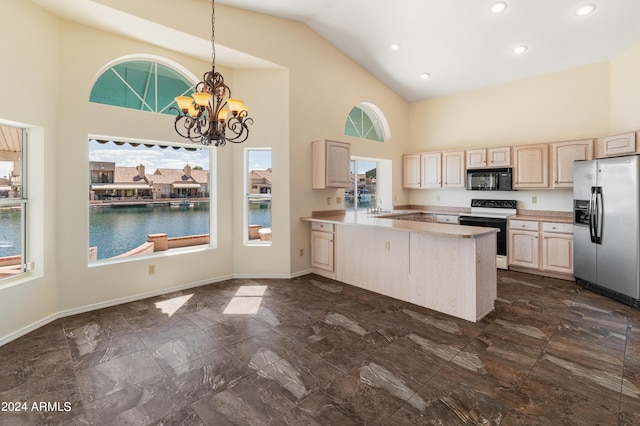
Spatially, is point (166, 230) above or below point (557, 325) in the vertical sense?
above

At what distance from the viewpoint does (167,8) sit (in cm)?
345

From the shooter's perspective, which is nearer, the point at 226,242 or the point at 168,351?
the point at 168,351

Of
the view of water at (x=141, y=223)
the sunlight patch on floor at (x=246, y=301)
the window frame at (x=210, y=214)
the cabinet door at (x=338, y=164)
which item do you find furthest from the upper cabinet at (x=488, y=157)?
the window frame at (x=210, y=214)

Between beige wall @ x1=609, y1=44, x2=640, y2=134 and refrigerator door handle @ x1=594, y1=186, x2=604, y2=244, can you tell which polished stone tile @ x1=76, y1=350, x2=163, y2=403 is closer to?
refrigerator door handle @ x1=594, y1=186, x2=604, y2=244

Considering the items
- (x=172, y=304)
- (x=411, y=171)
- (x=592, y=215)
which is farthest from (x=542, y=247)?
(x=172, y=304)

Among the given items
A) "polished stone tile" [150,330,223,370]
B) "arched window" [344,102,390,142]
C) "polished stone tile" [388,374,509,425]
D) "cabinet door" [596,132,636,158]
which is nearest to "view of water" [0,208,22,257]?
"polished stone tile" [150,330,223,370]

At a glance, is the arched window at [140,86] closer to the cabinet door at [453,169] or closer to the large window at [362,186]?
the large window at [362,186]

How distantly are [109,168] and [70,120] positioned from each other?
648 millimetres

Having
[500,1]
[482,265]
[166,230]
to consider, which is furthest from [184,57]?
[482,265]

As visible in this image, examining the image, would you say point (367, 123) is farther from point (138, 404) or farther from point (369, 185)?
point (138, 404)

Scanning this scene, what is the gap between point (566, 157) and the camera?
184 inches

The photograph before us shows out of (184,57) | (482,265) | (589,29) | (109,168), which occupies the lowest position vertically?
(482,265)

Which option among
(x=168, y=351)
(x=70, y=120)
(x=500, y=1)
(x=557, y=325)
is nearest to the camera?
(x=168, y=351)

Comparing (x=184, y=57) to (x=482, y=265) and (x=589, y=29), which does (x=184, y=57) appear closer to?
(x=482, y=265)
